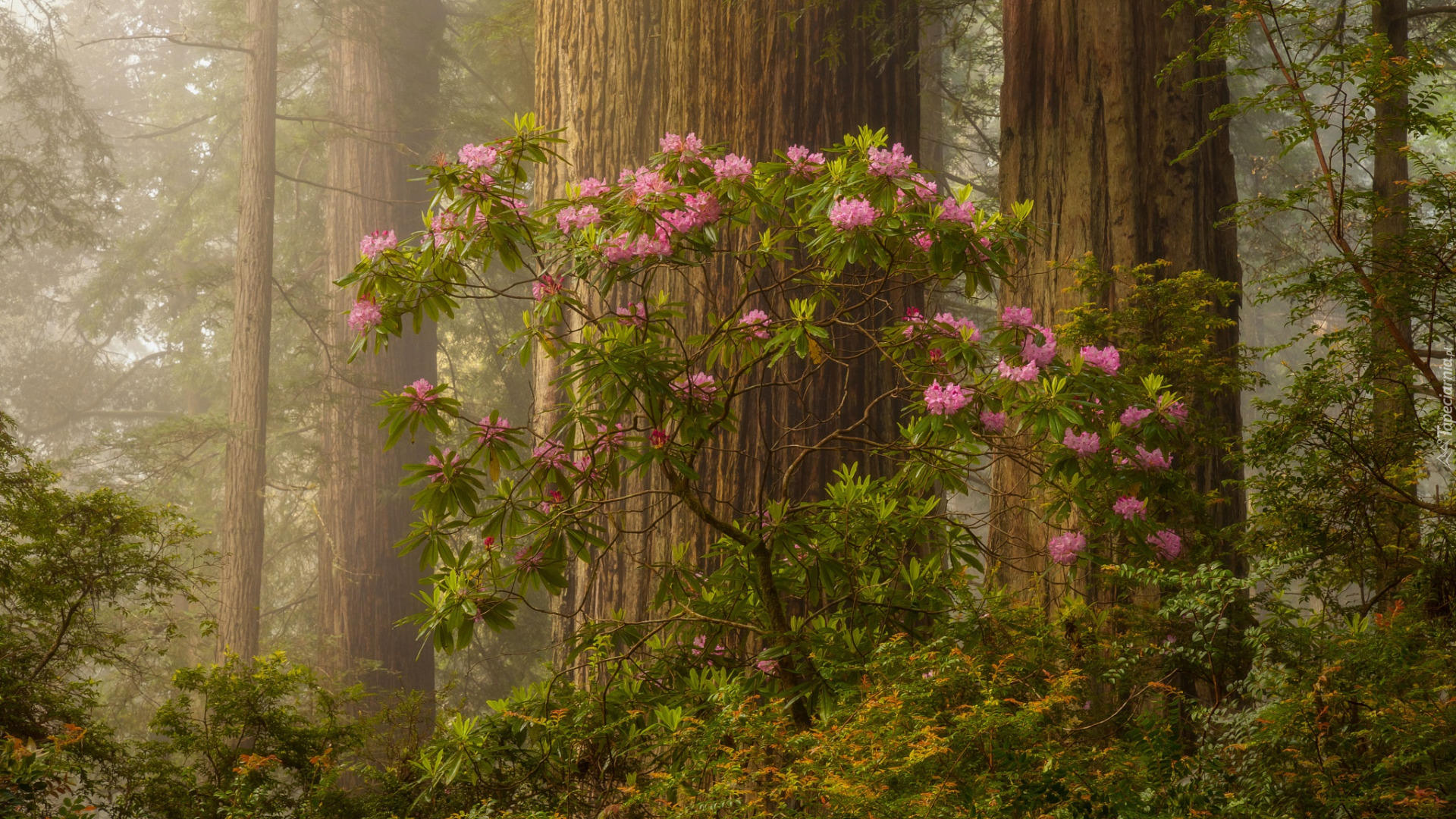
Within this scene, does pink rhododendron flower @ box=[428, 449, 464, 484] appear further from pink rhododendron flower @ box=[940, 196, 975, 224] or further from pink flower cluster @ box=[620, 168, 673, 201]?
pink rhododendron flower @ box=[940, 196, 975, 224]

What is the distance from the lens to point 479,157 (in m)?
2.72

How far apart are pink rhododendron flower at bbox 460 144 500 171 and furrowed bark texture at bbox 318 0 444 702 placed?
877 centimetres

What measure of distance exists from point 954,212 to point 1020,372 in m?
0.47

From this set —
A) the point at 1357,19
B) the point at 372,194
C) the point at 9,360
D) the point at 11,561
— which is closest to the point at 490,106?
the point at 372,194

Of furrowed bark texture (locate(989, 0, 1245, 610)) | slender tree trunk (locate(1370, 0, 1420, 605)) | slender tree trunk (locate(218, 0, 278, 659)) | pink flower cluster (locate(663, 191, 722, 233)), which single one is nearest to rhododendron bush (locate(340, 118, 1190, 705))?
pink flower cluster (locate(663, 191, 722, 233))

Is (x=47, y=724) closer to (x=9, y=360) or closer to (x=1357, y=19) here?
(x=1357, y=19)

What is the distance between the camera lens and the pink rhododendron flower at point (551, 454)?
9.25 feet

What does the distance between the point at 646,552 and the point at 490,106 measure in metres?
10.1

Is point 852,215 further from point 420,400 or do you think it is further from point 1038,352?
point 420,400

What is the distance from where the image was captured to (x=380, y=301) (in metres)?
2.78

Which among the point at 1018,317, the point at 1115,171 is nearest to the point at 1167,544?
the point at 1018,317

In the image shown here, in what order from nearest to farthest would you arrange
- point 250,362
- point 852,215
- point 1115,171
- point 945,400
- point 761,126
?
point 852,215 → point 945,400 → point 1115,171 → point 761,126 → point 250,362

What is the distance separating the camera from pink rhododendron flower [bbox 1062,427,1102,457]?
272 centimetres

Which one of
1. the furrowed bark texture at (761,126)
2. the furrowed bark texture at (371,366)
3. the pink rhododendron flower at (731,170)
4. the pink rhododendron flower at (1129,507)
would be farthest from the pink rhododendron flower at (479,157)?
the furrowed bark texture at (371,366)
